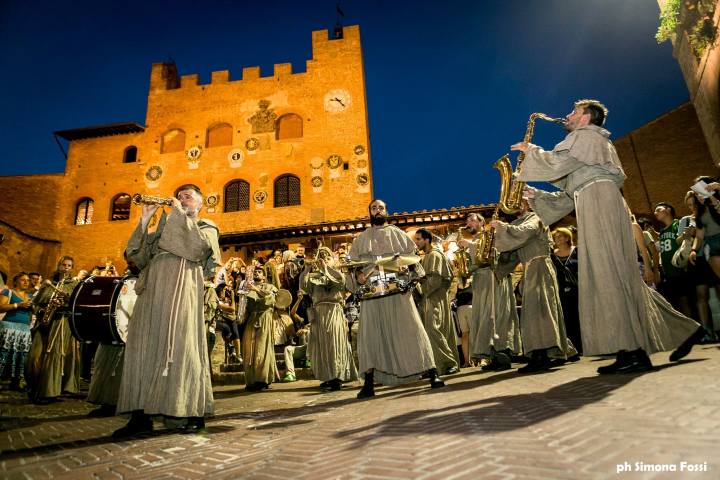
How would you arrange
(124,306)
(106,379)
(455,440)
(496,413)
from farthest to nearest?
(106,379) < (124,306) < (496,413) < (455,440)

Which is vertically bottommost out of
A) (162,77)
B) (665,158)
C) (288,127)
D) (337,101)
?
(665,158)

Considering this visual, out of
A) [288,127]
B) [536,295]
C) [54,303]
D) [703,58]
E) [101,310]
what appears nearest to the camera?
[101,310]

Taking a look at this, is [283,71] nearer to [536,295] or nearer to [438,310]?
[438,310]

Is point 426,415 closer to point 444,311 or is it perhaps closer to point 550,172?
point 550,172

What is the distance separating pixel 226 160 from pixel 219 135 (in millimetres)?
2448

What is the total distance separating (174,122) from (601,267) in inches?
1182

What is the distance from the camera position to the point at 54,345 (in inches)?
274

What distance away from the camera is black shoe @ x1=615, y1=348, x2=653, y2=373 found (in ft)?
11.4

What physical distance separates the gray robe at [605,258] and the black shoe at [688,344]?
2.6 inches

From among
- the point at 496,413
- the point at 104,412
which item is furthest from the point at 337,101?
the point at 496,413

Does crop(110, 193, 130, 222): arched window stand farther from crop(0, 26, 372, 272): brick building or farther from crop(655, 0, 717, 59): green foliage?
crop(655, 0, 717, 59): green foliage

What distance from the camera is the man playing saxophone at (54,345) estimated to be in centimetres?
667

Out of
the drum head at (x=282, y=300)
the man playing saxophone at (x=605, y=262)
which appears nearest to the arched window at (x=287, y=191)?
the drum head at (x=282, y=300)

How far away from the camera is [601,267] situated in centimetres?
364
